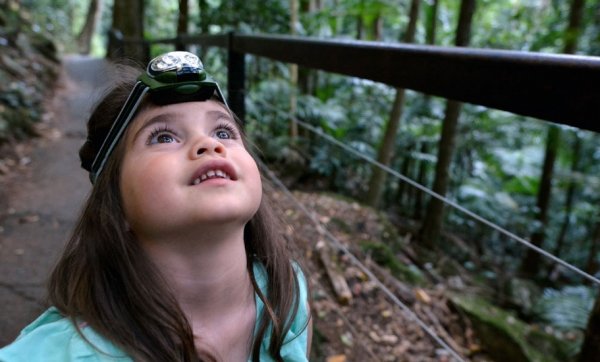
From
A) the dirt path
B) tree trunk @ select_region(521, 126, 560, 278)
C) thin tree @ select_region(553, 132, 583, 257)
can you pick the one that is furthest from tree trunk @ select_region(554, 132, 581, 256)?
the dirt path

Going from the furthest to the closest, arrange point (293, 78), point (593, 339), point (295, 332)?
point (293, 78)
point (593, 339)
point (295, 332)

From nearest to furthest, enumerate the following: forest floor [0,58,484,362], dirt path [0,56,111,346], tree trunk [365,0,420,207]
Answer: dirt path [0,56,111,346] → forest floor [0,58,484,362] → tree trunk [365,0,420,207]

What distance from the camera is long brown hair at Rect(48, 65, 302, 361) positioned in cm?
107

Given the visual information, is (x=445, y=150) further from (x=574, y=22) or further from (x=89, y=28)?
(x=89, y=28)

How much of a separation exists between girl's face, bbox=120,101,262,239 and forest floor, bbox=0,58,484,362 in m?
0.65

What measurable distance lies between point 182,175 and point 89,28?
2192cm

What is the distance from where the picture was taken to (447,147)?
21.3 feet

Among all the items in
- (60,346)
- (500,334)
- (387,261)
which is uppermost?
(60,346)

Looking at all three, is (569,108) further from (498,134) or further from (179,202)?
(498,134)

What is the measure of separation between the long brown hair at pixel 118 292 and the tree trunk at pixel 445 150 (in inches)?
206

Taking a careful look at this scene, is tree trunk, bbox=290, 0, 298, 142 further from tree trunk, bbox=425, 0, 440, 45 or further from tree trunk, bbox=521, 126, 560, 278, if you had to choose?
tree trunk, bbox=521, 126, 560, 278

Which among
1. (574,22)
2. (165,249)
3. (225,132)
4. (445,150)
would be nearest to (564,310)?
(445,150)

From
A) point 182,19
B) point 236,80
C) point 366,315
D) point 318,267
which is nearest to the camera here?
point 236,80

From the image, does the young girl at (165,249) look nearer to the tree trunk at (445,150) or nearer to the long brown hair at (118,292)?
the long brown hair at (118,292)
